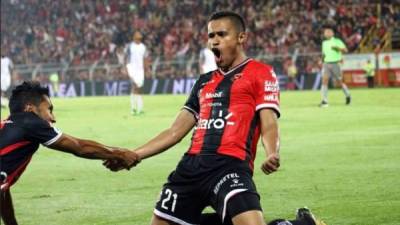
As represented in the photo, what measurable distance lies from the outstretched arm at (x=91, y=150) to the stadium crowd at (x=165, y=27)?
115ft

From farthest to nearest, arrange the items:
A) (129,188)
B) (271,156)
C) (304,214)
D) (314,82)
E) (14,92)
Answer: (314,82) < (129,188) < (14,92) < (304,214) < (271,156)

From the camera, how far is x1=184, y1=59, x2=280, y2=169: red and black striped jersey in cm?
662

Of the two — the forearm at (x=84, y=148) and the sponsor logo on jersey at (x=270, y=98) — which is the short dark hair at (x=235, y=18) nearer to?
the sponsor logo on jersey at (x=270, y=98)

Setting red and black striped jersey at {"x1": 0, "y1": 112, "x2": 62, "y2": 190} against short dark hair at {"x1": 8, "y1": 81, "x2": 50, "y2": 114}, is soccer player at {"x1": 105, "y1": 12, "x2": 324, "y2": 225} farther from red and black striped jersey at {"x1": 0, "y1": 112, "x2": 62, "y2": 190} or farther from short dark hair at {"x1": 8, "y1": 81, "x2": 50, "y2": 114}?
short dark hair at {"x1": 8, "y1": 81, "x2": 50, "y2": 114}

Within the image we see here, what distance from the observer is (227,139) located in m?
6.61

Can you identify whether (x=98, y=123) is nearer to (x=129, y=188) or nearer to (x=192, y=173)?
(x=129, y=188)

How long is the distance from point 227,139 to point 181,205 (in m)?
0.57

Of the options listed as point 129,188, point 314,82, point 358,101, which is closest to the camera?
point 129,188

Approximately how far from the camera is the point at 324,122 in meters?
21.2

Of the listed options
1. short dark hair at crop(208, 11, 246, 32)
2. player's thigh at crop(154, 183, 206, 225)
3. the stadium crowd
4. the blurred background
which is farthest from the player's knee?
the stadium crowd

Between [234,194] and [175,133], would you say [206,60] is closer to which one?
[175,133]

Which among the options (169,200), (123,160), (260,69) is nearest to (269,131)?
(260,69)

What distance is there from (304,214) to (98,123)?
55.5 feet

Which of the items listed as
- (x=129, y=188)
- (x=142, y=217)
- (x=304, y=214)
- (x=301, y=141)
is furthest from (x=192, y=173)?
(x=301, y=141)
